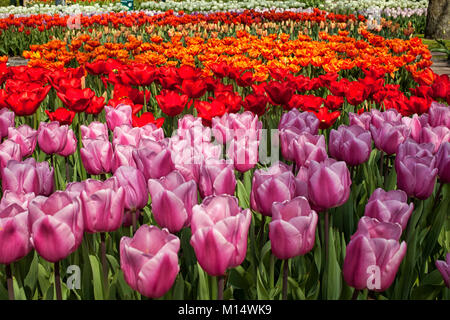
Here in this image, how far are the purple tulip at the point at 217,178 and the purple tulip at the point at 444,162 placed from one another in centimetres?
86

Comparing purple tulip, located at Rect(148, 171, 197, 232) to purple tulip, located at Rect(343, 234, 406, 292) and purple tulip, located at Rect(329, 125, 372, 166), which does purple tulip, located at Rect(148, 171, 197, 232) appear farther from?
purple tulip, located at Rect(329, 125, 372, 166)

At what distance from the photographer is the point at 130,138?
2.05m

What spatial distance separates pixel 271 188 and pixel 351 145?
69cm

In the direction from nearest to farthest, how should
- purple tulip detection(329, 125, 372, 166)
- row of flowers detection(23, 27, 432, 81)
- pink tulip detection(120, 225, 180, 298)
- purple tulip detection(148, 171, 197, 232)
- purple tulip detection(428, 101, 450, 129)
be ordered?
pink tulip detection(120, 225, 180, 298)
purple tulip detection(148, 171, 197, 232)
purple tulip detection(329, 125, 372, 166)
purple tulip detection(428, 101, 450, 129)
row of flowers detection(23, 27, 432, 81)

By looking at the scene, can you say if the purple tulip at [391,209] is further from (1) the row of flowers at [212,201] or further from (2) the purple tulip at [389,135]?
(2) the purple tulip at [389,135]

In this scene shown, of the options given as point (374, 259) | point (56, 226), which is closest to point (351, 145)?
point (374, 259)

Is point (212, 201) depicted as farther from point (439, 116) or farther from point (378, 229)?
point (439, 116)

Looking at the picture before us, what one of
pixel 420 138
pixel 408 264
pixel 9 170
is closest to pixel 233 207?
pixel 408 264

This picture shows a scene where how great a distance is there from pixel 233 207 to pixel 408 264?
67cm

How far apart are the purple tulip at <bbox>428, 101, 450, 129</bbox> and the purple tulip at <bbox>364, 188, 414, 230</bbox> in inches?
47.8

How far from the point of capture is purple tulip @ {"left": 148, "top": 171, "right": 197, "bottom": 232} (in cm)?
140

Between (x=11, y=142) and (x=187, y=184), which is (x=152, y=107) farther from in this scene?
(x=187, y=184)

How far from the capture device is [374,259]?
121cm

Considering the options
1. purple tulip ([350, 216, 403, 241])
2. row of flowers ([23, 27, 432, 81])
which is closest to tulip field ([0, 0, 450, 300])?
purple tulip ([350, 216, 403, 241])
